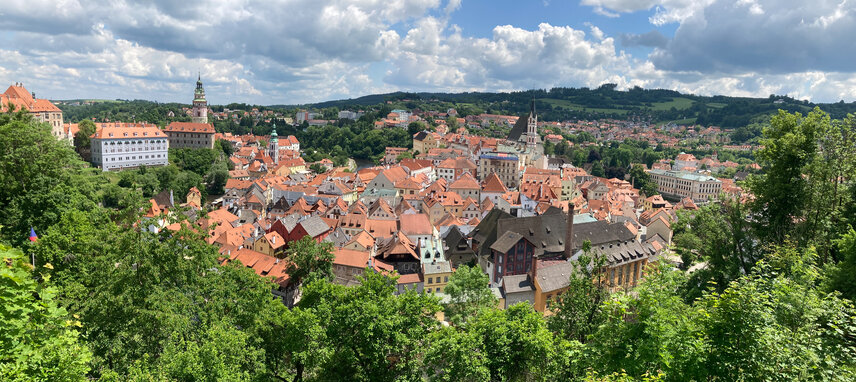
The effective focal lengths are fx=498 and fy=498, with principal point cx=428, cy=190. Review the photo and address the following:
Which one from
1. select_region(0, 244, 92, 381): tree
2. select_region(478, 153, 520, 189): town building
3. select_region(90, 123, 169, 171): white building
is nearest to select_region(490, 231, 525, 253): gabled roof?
select_region(0, 244, 92, 381): tree

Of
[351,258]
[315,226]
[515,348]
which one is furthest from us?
[315,226]

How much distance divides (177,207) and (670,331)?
1633 cm

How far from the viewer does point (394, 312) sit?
1518cm

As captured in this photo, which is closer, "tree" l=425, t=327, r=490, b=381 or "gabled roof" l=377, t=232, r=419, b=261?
"tree" l=425, t=327, r=490, b=381

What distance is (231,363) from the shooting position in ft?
46.4

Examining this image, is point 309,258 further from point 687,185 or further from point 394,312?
point 687,185

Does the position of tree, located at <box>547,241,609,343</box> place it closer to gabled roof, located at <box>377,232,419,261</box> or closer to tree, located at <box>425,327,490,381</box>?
tree, located at <box>425,327,490,381</box>

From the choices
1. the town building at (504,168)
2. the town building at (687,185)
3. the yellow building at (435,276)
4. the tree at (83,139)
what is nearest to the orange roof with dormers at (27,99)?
the tree at (83,139)

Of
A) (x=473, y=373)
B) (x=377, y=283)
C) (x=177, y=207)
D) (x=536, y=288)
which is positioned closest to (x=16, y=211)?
(x=177, y=207)

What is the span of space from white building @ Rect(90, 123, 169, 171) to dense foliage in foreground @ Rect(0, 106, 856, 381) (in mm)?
59781

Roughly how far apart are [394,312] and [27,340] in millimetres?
8815

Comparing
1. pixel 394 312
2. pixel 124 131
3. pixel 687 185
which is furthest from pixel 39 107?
pixel 687 185

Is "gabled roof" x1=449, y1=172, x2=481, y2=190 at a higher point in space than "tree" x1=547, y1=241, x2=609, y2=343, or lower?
lower

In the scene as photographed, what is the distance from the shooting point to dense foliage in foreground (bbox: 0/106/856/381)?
9258mm
